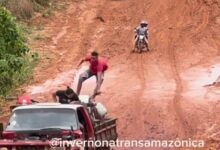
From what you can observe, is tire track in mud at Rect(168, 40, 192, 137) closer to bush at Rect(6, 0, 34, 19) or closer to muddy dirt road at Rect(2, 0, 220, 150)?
muddy dirt road at Rect(2, 0, 220, 150)

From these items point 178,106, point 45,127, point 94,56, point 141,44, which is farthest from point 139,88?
point 45,127

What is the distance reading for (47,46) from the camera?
29.0 meters

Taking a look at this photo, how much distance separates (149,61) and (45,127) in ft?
52.6

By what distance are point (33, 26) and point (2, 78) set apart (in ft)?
35.1

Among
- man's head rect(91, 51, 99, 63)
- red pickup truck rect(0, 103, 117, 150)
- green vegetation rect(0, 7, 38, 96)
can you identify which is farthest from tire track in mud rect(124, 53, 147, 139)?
red pickup truck rect(0, 103, 117, 150)

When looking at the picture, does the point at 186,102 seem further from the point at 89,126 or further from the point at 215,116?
the point at 89,126

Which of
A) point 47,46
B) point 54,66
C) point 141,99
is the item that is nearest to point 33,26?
point 47,46

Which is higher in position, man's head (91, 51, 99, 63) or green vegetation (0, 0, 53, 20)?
green vegetation (0, 0, 53, 20)

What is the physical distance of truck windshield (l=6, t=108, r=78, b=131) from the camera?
10625mm

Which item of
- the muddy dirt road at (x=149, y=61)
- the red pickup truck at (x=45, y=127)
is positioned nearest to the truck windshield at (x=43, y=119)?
the red pickup truck at (x=45, y=127)

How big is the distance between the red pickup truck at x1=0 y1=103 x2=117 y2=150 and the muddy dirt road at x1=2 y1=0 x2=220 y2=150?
472 cm

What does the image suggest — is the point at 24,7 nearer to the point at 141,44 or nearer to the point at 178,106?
the point at 141,44

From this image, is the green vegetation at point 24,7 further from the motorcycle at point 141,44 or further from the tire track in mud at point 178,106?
the tire track in mud at point 178,106

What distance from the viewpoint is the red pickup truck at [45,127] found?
988 centimetres
